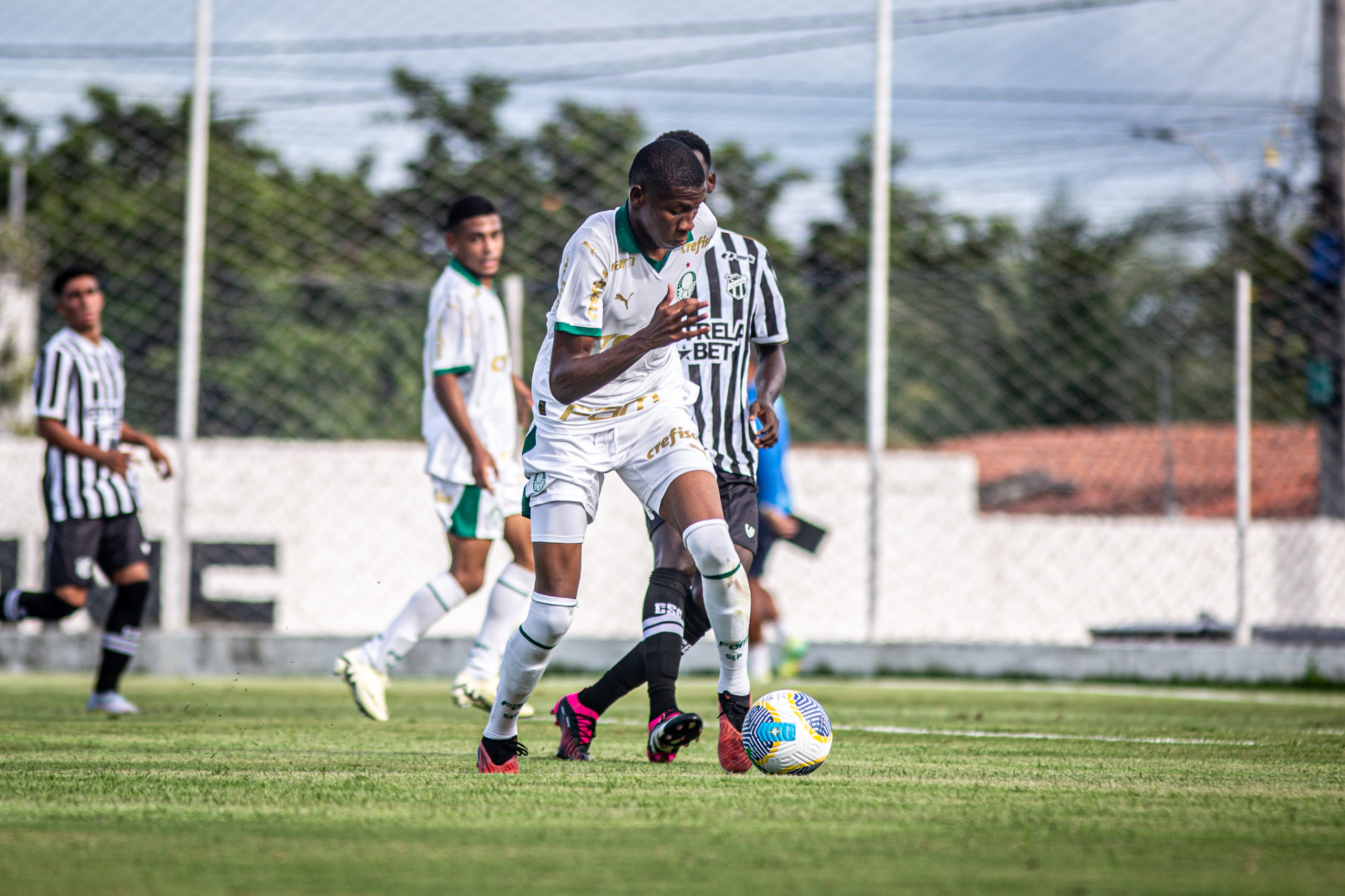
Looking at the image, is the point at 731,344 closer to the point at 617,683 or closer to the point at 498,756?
the point at 617,683

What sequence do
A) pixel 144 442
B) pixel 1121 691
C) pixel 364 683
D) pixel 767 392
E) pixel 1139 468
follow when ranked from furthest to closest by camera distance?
1. pixel 1139 468
2. pixel 1121 691
3. pixel 144 442
4. pixel 364 683
5. pixel 767 392

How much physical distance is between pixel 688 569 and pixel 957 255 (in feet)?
66.1

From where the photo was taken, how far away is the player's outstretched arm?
443 cm

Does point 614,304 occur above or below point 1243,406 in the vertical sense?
below

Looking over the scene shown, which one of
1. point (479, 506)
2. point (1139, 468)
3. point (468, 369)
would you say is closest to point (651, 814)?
point (479, 506)

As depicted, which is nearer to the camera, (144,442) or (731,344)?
(731,344)

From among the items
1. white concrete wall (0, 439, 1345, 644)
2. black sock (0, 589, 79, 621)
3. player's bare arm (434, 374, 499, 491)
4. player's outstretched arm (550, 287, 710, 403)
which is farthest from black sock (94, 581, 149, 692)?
player's outstretched arm (550, 287, 710, 403)

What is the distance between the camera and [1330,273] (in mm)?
12055

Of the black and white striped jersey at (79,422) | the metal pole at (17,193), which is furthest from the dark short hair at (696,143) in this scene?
the metal pole at (17,193)

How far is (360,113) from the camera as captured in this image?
54.5ft


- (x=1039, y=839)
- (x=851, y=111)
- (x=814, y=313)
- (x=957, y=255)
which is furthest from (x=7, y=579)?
(x=957, y=255)

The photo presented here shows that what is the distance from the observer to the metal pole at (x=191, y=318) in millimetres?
10859

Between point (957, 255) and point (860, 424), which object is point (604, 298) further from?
point (957, 255)

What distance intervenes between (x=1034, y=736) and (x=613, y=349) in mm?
2882
